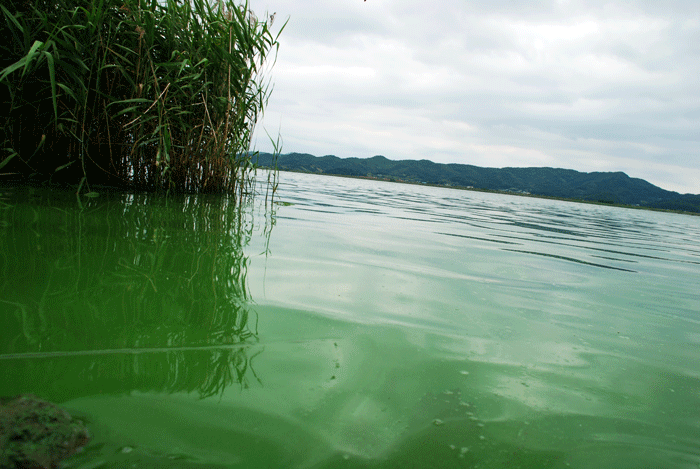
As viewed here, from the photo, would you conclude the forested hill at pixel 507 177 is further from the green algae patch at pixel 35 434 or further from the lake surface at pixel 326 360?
the green algae patch at pixel 35 434

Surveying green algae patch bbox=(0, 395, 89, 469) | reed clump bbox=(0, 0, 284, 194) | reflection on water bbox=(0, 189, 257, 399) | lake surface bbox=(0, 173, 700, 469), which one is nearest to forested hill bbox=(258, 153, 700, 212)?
reed clump bbox=(0, 0, 284, 194)

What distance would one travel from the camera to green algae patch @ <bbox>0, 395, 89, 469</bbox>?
63 centimetres

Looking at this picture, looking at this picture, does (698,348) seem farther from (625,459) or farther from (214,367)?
(214,367)

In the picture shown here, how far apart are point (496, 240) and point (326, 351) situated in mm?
3871

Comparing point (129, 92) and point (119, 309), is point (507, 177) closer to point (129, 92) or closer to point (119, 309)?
point (129, 92)

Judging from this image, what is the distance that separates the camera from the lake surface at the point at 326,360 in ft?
2.69

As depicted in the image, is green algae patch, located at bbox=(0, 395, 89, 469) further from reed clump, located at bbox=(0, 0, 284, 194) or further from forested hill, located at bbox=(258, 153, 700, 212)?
forested hill, located at bbox=(258, 153, 700, 212)

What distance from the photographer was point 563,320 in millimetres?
1833

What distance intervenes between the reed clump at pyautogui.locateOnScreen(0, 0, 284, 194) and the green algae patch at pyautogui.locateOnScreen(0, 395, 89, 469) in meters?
3.31

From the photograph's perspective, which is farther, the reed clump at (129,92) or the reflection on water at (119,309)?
the reed clump at (129,92)

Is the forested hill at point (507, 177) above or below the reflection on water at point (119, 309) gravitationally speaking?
above

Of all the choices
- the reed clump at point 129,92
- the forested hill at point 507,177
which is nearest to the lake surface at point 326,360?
the reed clump at point 129,92

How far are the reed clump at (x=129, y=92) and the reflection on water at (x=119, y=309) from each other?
1548 millimetres

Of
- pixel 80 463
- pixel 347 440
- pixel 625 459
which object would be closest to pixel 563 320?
pixel 625 459
